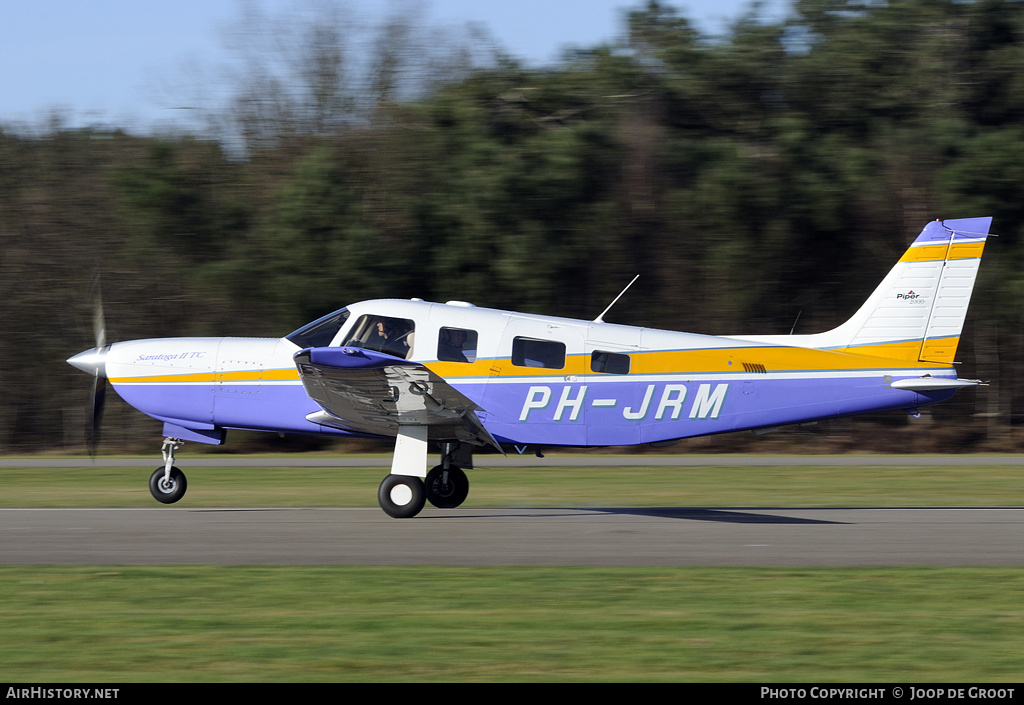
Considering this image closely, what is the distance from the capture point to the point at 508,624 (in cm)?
614

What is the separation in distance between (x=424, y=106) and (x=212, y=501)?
1461 centimetres

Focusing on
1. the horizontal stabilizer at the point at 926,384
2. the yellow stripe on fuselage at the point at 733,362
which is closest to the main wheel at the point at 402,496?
the yellow stripe on fuselage at the point at 733,362

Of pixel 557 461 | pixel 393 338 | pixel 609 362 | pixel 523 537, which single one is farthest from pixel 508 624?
pixel 557 461

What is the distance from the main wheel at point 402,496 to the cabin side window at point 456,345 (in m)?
1.33

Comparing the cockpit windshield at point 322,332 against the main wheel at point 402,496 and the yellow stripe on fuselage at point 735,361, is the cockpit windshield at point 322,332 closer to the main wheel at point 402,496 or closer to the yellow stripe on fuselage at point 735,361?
the yellow stripe on fuselage at point 735,361

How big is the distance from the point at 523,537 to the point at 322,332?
3266 mm

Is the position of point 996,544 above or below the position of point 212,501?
above

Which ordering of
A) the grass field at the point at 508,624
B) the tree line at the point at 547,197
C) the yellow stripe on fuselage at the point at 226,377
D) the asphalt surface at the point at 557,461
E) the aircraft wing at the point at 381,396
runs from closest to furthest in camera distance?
the grass field at the point at 508,624, the aircraft wing at the point at 381,396, the yellow stripe on fuselage at the point at 226,377, the asphalt surface at the point at 557,461, the tree line at the point at 547,197

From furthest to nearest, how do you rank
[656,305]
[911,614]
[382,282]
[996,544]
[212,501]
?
[656,305] < [382,282] < [212,501] < [996,544] < [911,614]

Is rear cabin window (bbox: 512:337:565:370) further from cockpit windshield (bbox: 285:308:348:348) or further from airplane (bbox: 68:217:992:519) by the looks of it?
cockpit windshield (bbox: 285:308:348:348)

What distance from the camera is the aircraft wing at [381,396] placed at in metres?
9.83

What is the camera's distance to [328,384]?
412 inches

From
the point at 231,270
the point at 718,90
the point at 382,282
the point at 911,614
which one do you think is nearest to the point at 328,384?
the point at 911,614

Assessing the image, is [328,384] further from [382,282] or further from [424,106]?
[424,106]
